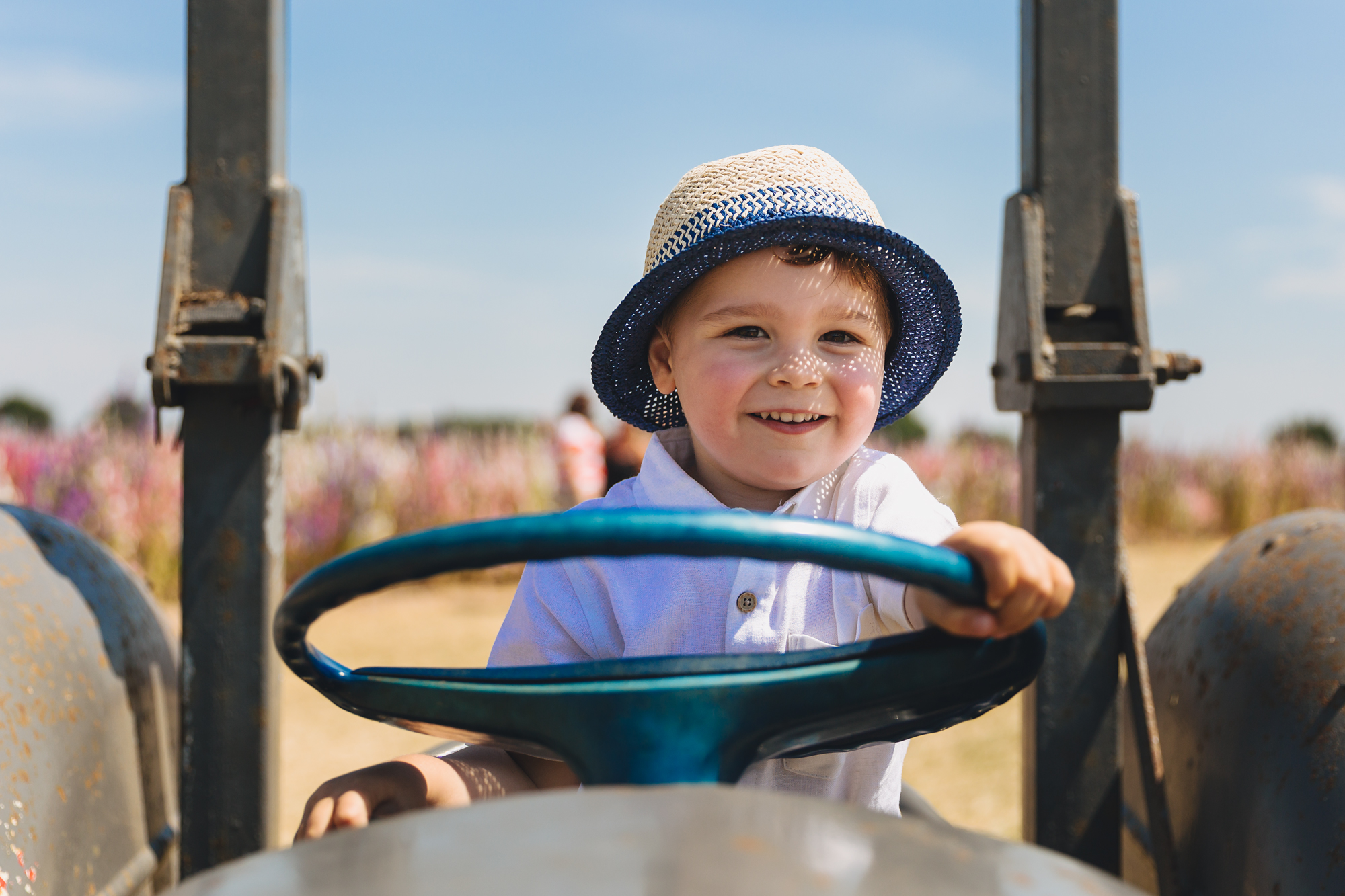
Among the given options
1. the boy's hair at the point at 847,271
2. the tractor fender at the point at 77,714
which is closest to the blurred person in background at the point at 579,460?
the tractor fender at the point at 77,714

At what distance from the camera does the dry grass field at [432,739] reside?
3.24 m

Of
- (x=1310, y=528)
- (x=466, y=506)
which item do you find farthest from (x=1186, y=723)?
(x=466, y=506)

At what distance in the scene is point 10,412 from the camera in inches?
833

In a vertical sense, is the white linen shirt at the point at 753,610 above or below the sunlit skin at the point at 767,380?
below

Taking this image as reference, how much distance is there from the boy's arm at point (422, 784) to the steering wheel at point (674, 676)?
0.38 feet

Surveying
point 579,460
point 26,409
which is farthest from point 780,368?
point 26,409

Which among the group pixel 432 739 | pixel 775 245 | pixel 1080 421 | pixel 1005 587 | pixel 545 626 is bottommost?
pixel 432 739

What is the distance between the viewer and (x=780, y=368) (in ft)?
3.91

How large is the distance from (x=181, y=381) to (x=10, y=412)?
23482 millimetres

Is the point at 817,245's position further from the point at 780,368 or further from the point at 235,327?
the point at 235,327

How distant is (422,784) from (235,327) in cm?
96

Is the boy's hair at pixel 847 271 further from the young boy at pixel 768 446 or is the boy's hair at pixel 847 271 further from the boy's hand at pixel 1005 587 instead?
the boy's hand at pixel 1005 587

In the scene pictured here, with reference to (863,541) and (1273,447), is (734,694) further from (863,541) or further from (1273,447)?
(1273,447)

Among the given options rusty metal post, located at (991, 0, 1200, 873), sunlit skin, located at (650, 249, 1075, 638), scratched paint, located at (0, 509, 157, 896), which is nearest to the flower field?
rusty metal post, located at (991, 0, 1200, 873)
